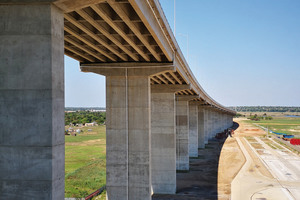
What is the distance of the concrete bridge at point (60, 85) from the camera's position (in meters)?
7.98

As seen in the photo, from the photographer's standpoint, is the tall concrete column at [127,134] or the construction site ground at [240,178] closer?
the tall concrete column at [127,134]

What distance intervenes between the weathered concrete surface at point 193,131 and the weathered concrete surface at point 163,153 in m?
23.3

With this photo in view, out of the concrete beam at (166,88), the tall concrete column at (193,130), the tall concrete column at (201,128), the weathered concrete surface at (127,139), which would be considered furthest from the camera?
the tall concrete column at (201,128)

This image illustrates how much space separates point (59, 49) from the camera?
8477 mm

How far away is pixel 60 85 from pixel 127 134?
14107 mm

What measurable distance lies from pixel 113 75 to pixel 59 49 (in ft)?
45.5

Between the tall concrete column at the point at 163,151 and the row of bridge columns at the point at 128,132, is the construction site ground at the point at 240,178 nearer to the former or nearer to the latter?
the tall concrete column at the point at 163,151

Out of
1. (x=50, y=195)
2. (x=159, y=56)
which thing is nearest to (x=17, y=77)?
(x=50, y=195)

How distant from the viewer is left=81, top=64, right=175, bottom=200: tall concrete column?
2198 centimetres

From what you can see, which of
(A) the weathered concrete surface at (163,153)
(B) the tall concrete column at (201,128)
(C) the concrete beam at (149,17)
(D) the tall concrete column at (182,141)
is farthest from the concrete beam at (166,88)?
(B) the tall concrete column at (201,128)

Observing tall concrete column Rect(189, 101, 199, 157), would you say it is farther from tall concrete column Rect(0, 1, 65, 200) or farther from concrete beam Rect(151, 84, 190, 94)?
tall concrete column Rect(0, 1, 65, 200)

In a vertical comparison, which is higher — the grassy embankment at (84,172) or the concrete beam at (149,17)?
the concrete beam at (149,17)

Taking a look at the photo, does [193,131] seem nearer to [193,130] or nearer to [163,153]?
[193,130]

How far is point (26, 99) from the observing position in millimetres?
8078
